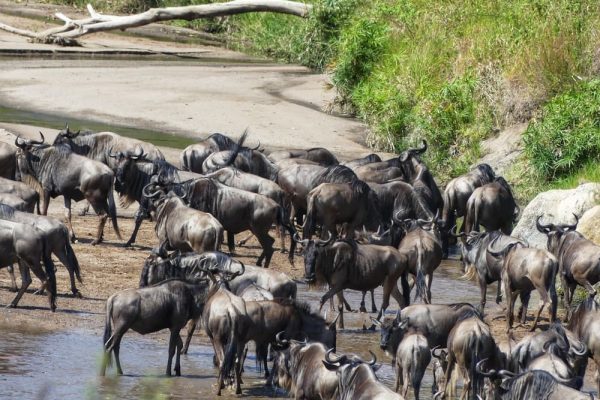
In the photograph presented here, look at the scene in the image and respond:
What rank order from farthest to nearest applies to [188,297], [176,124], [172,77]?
[172,77] < [176,124] < [188,297]

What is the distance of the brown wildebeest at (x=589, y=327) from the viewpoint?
12.3 m

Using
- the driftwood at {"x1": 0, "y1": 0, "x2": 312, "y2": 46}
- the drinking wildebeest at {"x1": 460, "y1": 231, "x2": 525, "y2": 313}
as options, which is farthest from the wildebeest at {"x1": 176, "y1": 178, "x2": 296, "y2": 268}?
the driftwood at {"x1": 0, "y1": 0, "x2": 312, "y2": 46}

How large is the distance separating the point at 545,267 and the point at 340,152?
1182 cm

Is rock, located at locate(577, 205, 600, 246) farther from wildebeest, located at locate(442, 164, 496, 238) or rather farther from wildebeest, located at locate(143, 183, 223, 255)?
wildebeest, located at locate(143, 183, 223, 255)

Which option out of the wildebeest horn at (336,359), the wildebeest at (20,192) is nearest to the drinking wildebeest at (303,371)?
the wildebeest horn at (336,359)

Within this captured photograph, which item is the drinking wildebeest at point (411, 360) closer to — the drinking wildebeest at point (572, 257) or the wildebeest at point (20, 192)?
the drinking wildebeest at point (572, 257)

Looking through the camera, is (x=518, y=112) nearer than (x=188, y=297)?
No

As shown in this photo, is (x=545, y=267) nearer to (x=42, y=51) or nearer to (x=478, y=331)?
(x=478, y=331)

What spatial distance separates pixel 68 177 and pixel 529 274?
6.90 metres

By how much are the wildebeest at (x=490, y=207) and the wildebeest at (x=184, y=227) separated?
180 inches

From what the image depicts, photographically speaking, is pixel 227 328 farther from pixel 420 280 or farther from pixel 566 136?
pixel 566 136

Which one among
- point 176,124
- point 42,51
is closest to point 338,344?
point 176,124

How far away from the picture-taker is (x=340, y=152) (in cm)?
2589

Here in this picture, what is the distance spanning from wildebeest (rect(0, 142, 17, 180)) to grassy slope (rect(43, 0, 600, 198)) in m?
8.91
